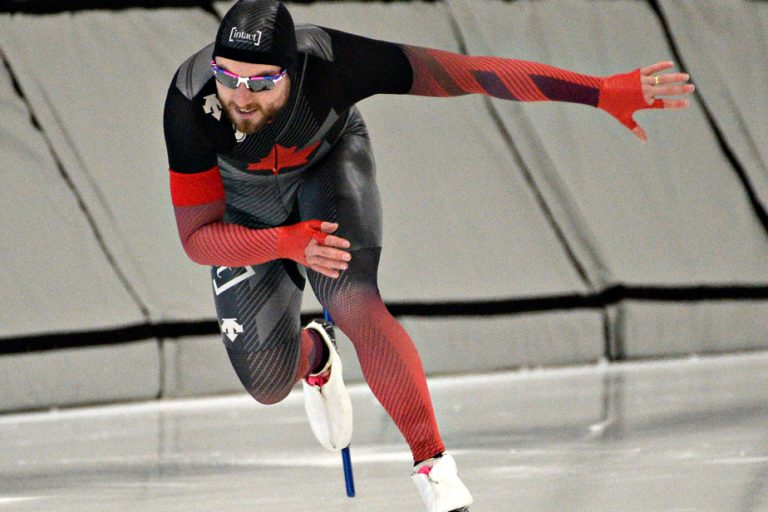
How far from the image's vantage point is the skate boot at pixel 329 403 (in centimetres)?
409

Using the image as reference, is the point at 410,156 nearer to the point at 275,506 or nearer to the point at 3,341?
the point at 3,341

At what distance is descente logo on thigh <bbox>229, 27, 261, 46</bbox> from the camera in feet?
10.2

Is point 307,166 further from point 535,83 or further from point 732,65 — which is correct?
point 732,65

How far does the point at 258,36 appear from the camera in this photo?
3133 mm

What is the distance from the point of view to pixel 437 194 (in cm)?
775

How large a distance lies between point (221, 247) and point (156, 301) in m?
3.77

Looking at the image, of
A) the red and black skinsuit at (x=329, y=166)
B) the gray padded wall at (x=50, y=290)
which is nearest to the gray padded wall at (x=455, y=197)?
the gray padded wall at (x=50, y=290)

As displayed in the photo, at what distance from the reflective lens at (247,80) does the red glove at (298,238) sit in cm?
35

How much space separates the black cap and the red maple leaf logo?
32 centimetres

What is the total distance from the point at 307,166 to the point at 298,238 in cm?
68

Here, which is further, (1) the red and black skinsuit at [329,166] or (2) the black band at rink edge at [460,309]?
(2) the black band at rink edge at [460,309]

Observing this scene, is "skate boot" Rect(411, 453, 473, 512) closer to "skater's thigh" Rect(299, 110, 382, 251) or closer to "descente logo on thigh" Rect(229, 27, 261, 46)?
"skater's thigh" Rect(299, 110, 382, 251)

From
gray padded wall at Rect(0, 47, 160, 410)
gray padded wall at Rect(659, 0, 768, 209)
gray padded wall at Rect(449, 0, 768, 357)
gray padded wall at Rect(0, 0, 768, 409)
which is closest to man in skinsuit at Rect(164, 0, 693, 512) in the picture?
gray padded wall at Rect(0, 47, 160, 410)

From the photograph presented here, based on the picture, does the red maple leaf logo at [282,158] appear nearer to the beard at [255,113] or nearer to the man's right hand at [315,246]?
the beard at [255,113]
